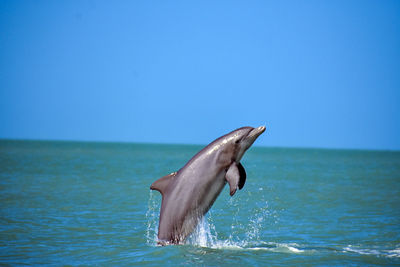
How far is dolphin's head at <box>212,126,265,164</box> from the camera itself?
9.56 metres

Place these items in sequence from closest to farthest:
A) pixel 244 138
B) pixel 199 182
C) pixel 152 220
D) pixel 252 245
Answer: pixel 199 182, pixel 244 138, pixel 252 245, pixel 152 220

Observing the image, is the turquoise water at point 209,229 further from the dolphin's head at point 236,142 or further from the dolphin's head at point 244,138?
the dolphin's head at point 244,138

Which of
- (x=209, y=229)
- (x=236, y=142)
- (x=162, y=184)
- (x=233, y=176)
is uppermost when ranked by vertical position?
(x=236, y=142)

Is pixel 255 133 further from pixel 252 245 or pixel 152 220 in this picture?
pixel 152 220

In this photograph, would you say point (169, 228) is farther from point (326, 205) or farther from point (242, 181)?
point (326, 205)

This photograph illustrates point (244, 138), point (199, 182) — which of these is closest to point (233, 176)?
point (199, 182)

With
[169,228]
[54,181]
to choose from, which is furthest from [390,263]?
[54,181]

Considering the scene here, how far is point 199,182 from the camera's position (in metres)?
9.51

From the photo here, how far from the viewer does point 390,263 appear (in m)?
9.53

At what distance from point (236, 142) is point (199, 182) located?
1001 mm

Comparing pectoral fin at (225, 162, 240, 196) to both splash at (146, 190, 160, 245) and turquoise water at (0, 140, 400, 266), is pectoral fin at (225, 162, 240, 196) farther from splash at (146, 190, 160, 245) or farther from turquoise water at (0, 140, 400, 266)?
splash at (146, 190, 160, 245)

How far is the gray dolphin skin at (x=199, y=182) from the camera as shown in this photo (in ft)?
31.2

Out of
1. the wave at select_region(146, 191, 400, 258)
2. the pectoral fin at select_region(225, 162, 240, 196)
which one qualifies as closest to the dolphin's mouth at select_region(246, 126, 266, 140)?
the pectoral fin at select_region(225, 162, 240, 196)

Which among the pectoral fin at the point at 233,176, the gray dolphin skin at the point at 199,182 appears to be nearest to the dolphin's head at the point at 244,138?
the gray dolphin skin at the point at 199,182
